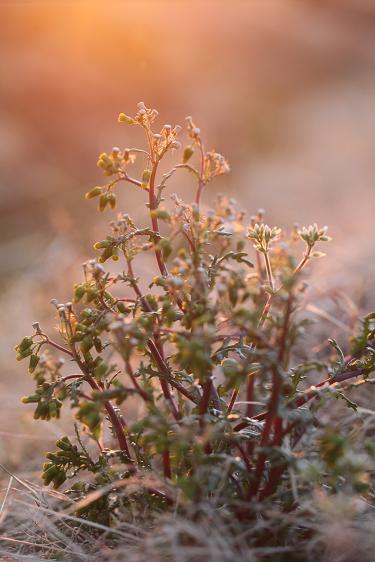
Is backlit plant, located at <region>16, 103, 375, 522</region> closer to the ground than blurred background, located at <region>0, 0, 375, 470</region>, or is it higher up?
closer to the ground

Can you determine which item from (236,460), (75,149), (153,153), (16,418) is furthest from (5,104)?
(236,460)

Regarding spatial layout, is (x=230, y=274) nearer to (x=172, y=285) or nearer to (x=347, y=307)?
(x=172, y=285)

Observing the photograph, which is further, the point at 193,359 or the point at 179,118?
the point at 179,118

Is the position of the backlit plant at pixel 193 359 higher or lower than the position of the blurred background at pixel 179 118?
lower

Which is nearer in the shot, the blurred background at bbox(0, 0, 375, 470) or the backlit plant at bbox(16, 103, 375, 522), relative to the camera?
the backlit plant at bbox(16, 103, 375, 522)

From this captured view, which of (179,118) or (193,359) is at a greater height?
(179,118)

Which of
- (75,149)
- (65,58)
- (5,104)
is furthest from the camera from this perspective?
(65,58)

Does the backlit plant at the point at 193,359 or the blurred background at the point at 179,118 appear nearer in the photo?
the backlit plant at the point at 193,359

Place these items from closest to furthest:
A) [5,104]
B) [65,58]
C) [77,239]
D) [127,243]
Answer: [127,243]
[77,239]
[5,104]
[65,58]
